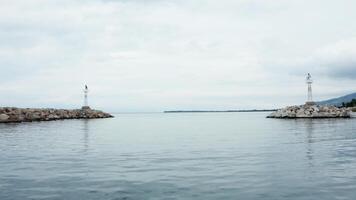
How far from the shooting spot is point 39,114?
125m

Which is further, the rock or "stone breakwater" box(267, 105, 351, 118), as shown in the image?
"stone breakwater" box(267, 105, 351, 118)

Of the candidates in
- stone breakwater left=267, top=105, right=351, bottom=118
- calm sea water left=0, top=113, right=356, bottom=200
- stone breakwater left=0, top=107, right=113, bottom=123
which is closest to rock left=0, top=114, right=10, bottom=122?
stone breakwater left=0, top=107, right=113, bottom=123

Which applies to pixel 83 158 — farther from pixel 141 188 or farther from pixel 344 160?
pixel 344 160

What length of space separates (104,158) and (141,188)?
12.1 m

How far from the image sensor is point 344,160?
2731 cm

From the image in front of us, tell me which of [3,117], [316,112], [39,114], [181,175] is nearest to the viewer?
[181,175]

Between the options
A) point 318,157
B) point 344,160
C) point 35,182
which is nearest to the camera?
point 35,182

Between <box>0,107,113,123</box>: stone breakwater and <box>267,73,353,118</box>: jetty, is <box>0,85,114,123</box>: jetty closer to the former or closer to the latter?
<box>0,107,113,123</box>: stone breakwater

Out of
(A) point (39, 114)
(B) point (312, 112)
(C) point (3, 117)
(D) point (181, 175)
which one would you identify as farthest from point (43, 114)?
(D) point (181, 175)

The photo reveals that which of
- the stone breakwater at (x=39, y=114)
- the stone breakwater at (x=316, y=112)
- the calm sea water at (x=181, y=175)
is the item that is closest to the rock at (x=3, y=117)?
the stone breakwater at (x=39, y=114)

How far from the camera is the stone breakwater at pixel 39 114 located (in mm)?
110562

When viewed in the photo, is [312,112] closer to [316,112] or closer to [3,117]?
[316,112]

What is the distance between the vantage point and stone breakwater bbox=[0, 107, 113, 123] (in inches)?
4353

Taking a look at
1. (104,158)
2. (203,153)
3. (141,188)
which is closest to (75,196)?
(141,188)
